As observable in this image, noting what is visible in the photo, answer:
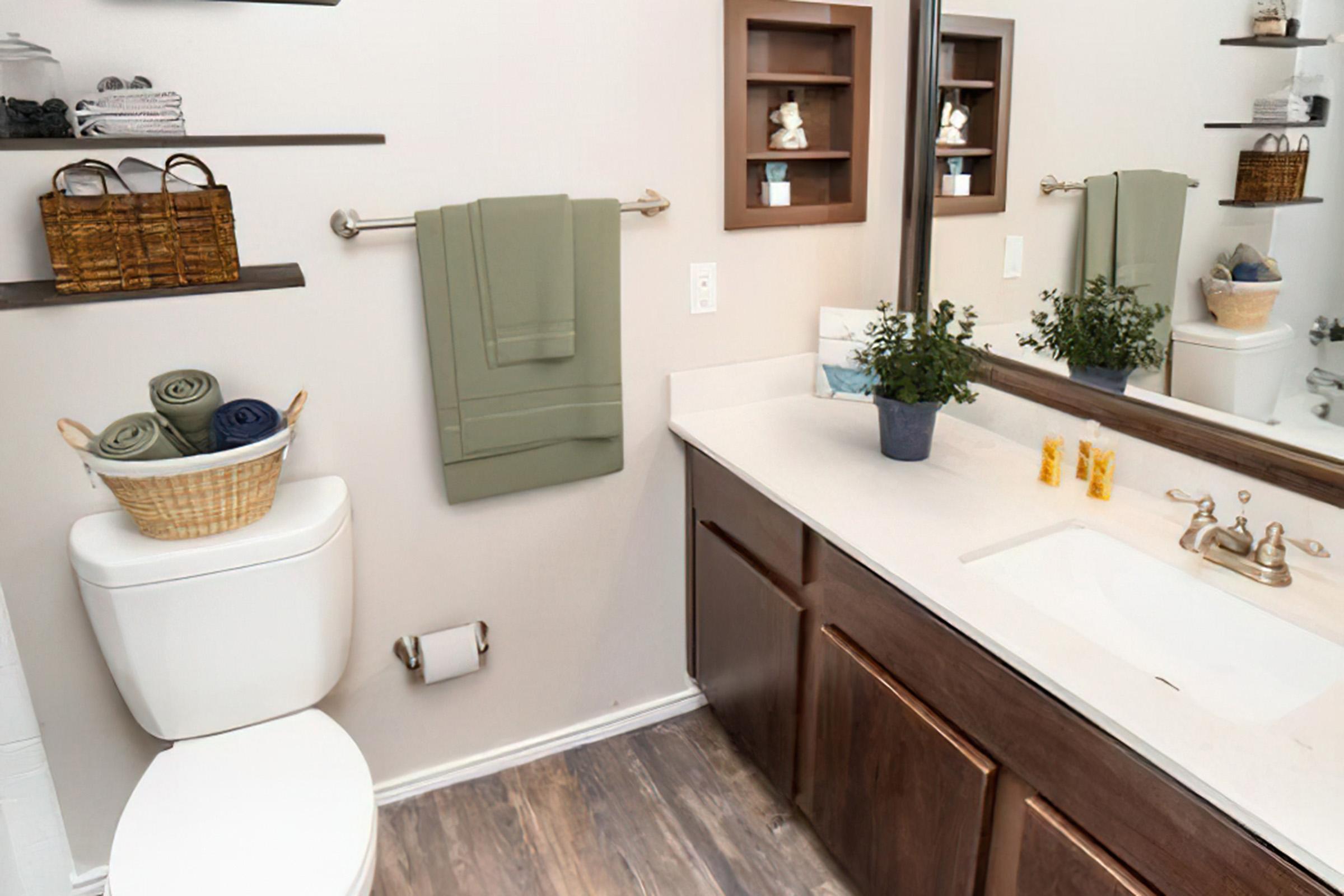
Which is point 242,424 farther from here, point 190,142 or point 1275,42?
point 1275,42

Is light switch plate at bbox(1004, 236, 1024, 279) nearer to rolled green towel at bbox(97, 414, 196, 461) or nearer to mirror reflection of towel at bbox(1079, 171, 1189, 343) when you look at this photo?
mirror reflection of towel at bbox(1079, 171, 1189, 343)

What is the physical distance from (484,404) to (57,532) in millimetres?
791

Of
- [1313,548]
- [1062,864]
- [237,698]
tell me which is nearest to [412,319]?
[237,698]

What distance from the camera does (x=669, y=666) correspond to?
Answer: 2371 millimetres

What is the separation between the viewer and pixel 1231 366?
58.3 inches

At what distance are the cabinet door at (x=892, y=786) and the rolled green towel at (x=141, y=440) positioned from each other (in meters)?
1.17

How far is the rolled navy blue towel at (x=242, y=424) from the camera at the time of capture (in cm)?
156

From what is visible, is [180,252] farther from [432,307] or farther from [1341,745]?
[1341,745]

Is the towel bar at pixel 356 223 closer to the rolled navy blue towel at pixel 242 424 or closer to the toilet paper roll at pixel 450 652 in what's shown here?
the rolled navy blue towel at pixel 242 424

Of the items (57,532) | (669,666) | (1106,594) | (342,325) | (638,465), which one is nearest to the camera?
(1106,594)

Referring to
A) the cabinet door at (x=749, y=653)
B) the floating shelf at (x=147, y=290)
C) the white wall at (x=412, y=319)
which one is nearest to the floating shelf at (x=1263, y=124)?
the white wall at (x=412, y=319)

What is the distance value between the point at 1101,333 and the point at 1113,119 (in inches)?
14.7

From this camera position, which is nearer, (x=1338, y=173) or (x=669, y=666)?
(x=1338, y=173)

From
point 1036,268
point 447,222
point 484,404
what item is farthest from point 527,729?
point 1036,268
